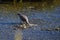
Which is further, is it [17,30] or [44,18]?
[44,18]

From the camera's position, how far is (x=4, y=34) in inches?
246

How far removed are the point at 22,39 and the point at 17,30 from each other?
807 millimetres

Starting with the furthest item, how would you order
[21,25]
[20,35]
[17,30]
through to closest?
[21,25], [17,30], [20,35]

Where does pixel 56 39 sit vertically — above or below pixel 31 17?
above

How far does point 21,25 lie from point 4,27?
0.39 m

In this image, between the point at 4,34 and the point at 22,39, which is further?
the point at 4,34

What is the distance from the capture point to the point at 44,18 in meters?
8.16

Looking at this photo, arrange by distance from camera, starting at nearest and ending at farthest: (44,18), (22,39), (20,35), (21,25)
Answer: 1. (22,39)
2. (20,35)
3. (21,25)
4. (44,18)

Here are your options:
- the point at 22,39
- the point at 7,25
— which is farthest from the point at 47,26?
the point at 22,39

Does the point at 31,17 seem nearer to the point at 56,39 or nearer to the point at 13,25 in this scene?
the point at 13,25

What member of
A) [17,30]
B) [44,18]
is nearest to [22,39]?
[17,30]

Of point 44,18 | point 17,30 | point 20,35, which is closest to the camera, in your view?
point 20,35

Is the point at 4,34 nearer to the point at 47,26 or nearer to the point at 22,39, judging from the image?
the point at 22,39

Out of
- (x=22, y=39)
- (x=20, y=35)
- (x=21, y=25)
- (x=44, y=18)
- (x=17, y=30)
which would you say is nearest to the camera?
(x=22, y=39)
